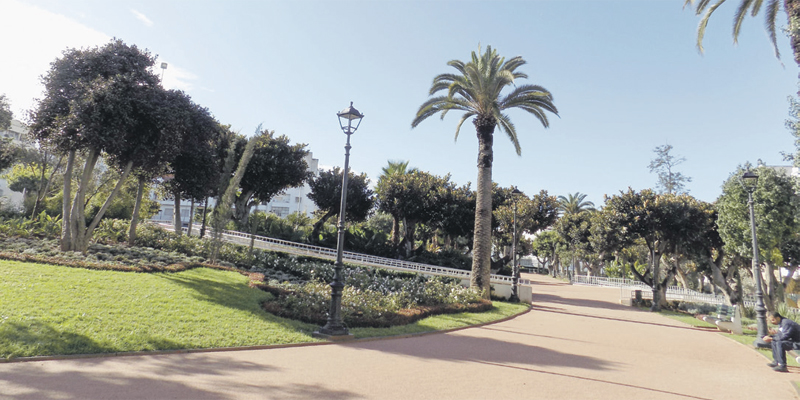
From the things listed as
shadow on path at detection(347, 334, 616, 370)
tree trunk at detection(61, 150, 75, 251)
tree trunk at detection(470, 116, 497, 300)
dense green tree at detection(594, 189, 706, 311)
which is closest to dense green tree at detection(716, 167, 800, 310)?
dense green tree at detection(594, 189, 706, 311)

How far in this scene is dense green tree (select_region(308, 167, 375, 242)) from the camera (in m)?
34.9

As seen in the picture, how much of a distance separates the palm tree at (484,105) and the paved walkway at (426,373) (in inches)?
347

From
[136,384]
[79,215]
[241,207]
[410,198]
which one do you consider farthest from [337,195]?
[136,384]

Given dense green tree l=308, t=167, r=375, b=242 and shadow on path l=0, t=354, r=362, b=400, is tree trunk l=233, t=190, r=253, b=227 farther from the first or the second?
shadow on path l=0, t=354, r=362, b=400

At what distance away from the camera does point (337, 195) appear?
3456 cm

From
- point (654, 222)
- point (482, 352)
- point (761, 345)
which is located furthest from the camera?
point (654, 222)

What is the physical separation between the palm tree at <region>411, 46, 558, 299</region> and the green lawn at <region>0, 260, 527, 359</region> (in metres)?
7.71

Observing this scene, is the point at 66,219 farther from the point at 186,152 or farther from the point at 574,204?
the point at 574,204

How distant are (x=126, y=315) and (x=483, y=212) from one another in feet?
49.3

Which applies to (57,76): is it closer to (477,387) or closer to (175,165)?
(175,165)

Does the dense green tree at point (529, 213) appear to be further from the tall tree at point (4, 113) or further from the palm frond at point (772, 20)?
the tall tree at point (4, 113)

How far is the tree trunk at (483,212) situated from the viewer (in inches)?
760

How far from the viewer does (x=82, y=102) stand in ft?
43.7

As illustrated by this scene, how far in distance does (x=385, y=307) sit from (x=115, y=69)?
1338 centimetres
